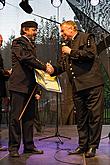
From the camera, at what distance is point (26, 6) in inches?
278

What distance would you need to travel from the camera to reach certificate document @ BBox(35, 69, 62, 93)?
3.79 meters

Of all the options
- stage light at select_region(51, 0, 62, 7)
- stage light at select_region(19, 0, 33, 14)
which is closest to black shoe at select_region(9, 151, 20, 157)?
stage light at select_region(19, 0, 33, 14)

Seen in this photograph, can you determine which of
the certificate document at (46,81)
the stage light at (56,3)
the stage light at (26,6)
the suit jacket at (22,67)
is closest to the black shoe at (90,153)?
the certificate document at (46,81)

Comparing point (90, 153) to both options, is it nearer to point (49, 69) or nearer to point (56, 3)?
point (49, 69)

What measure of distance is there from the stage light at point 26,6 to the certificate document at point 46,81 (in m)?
3.02

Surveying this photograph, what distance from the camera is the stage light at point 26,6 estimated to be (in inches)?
269

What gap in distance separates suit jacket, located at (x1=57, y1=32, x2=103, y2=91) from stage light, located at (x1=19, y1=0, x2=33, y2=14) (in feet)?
10.9

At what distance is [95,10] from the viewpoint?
23.0 feet

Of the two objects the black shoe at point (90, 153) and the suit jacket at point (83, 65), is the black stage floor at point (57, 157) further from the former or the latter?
the suit jacket at point (83, 65)

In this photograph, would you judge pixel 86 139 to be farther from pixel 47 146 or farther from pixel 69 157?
pixel 47 146

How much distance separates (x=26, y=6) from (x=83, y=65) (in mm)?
3716

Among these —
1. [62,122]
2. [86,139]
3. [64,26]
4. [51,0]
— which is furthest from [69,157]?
[51,0]

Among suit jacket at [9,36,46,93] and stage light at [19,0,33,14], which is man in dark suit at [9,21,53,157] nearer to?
suit jacket at [9,36,46,93]

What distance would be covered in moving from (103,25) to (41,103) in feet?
6.61
